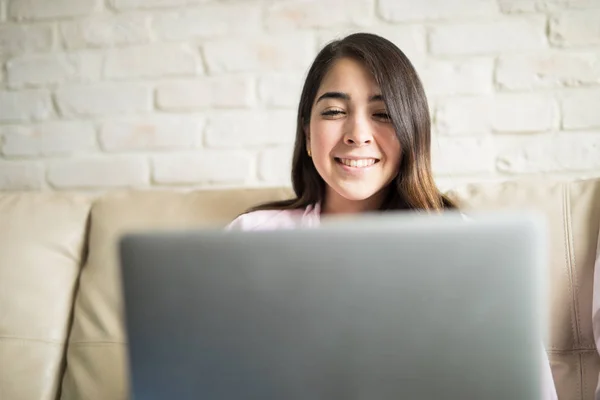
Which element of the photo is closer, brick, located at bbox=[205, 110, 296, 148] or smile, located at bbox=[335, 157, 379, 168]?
smile, located at bbox=[335, 157, 379, 168]

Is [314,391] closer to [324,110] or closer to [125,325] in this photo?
[125,325]

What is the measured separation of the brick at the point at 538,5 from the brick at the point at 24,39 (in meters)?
1.22

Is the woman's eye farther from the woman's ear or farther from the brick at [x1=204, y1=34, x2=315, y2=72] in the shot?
the brick at [x1=204, y1=34, x2=315, y2=72]

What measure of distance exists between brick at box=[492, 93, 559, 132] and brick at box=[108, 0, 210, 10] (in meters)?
0.81

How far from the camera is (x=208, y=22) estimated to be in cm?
155

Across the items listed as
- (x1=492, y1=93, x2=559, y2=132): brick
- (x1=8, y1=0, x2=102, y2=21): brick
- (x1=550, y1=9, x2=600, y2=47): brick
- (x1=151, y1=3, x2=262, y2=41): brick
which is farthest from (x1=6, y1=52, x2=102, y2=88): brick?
(x1=550, y1=9, x2=600, y2=47): brick

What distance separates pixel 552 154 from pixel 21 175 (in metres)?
1.41

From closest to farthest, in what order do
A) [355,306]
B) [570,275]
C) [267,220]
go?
[355,306], [570,275], [267,220]

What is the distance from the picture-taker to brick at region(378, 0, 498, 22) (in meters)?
1.40

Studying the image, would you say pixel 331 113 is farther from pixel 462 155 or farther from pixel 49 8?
pixel 49 8

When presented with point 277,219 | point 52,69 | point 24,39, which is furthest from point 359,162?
point 24,39

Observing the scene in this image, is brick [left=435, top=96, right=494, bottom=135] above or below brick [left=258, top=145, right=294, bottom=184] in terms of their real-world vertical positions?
above

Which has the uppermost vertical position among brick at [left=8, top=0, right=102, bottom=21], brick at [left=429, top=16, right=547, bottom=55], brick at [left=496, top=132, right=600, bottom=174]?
brick at [left=8, top=0, right=102, bottom=21]

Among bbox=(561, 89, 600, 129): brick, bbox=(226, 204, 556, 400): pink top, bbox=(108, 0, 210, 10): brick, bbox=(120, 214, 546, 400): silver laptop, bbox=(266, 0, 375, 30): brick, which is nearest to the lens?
bbox=(120, 214, 546, 400): silver laptop
